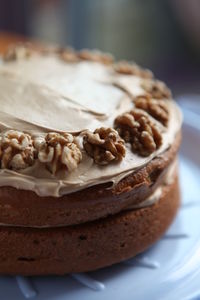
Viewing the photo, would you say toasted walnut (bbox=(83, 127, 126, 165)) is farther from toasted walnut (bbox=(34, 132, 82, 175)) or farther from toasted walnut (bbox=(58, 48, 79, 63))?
toasted walnut (bbox=(58, 48, 79, 63))

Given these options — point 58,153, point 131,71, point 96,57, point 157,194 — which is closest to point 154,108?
point 157,194

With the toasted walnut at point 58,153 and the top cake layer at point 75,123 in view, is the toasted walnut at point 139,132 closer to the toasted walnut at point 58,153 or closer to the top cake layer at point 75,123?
the top cake layer at point 75,123

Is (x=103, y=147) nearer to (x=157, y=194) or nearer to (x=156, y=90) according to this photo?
(x=157, y=194)

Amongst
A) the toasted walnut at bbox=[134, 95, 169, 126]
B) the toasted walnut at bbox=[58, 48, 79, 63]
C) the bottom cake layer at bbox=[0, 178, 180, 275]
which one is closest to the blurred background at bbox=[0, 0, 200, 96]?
the toasted walnut at bbox=[58, 48, 79, 63]

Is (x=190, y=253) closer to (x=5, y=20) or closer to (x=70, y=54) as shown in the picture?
(x=70, y=54)

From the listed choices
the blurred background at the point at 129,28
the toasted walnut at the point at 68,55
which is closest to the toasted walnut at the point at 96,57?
the toasted walnut at the point at 68,55

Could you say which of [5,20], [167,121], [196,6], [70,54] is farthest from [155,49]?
[167,121]
